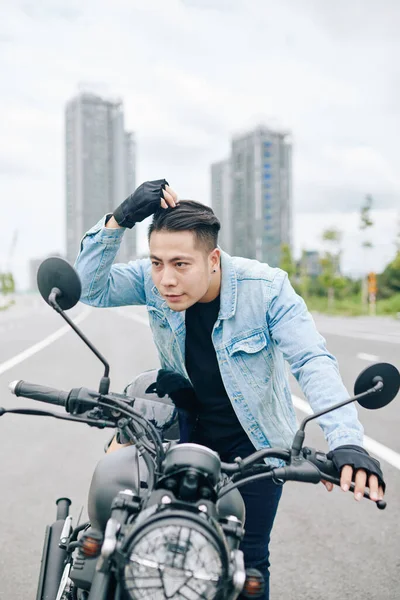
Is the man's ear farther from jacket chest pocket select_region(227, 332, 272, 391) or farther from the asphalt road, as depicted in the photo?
the asphalt road

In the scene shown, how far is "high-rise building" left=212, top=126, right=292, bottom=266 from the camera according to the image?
76.0 meters

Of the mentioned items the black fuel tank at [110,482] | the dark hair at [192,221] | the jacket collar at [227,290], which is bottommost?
the black fuel tank at [110,482]

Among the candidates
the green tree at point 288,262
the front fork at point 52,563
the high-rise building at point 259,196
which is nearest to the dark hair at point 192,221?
the front fork at point 52,563

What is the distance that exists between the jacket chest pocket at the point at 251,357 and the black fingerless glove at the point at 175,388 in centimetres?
21

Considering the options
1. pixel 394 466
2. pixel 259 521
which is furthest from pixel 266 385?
pixel 394 466

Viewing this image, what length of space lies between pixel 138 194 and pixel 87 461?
393 cm

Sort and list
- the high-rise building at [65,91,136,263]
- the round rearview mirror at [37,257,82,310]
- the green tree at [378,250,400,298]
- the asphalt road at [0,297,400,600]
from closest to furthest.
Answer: the round rearview mirror at [37,257,82,310]
the asphalt road at [0,297,400,600]
the green tree at [378,250,400,298]
the high-rise building at [65,91,136,263]

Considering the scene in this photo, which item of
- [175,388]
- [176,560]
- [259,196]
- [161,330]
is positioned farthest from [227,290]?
[259,196]

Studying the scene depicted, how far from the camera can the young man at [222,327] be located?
2033mm

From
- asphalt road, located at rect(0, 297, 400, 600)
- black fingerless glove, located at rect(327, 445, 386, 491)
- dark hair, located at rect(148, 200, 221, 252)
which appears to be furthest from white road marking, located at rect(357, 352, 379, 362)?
black fingerless glove, located at rect(327, 445, 386, 491)

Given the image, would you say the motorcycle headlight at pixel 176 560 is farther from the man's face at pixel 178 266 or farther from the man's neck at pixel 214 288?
the man's neck at pixel 214 288

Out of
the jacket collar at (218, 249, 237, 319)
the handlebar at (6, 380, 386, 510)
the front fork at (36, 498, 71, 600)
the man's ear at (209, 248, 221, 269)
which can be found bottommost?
the front fork at (36, 498, 71, 600)

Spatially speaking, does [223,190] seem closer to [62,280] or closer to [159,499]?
[62,280]

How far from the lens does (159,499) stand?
55.1 inches
